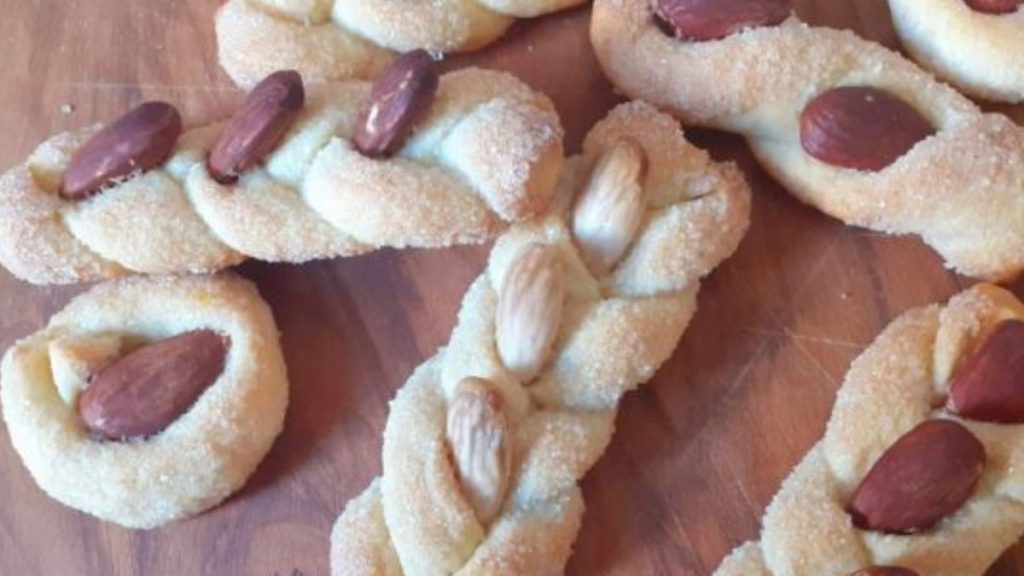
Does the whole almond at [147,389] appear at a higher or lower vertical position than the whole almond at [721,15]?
lower

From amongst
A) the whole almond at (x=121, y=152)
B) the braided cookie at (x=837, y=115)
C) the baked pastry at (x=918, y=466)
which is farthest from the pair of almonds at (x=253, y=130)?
the baked pastry at (x=918, y=466)

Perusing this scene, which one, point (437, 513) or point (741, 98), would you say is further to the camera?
point (741, 98)

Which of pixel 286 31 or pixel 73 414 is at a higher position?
pixel 286 31

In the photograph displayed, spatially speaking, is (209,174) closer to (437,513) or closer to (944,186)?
(437,513)

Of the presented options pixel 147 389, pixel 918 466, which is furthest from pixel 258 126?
pixel 918 466

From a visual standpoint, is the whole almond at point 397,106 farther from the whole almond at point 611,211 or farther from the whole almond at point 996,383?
the whole almond at point 996,383

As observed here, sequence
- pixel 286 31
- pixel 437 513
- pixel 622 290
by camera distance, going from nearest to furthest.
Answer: pixel 437 513 < pixel 622 290 < pixel 286 31

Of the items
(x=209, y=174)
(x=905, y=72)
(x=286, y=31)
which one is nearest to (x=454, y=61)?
(x=286, y=31)
